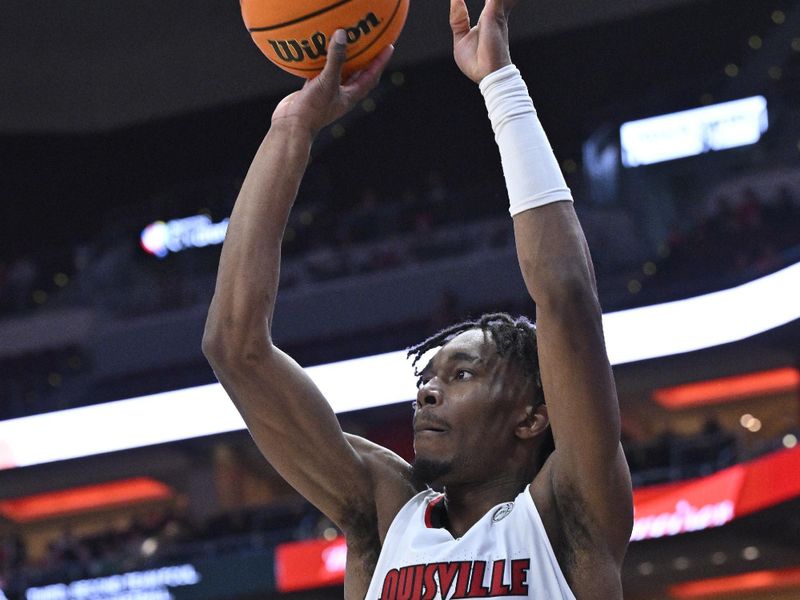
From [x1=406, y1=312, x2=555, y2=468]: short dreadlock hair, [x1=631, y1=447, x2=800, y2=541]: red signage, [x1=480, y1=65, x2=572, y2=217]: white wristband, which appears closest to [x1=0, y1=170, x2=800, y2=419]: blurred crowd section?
[x1=631, y1=447, x2=800, y2=541]: red signage

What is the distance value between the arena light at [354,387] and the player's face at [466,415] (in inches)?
425

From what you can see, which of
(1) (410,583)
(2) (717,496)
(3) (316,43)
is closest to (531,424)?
(1) (410,583)

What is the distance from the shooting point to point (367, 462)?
293cm

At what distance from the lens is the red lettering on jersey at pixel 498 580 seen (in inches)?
97.9

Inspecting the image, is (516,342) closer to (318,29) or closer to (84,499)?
(318,29)

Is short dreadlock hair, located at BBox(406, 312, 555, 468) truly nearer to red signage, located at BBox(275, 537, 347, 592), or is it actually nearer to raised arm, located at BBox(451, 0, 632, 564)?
raised arm, located at BBox(451, 0, 632, 564)

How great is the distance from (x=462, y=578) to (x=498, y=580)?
0.08 meters

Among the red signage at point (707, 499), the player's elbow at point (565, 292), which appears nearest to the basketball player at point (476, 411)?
the player's elbow at point (565, 292)

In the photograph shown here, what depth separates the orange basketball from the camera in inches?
114

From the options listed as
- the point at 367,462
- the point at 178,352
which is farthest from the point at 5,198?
the point at 367,462

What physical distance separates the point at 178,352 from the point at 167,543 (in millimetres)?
4300

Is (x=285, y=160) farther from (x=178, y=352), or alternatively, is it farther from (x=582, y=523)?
(x=178, y=352)

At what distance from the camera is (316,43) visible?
2.90 m

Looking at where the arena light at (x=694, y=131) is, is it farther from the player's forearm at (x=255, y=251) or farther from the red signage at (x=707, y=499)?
the player's forearm at (x=255, y=251)
